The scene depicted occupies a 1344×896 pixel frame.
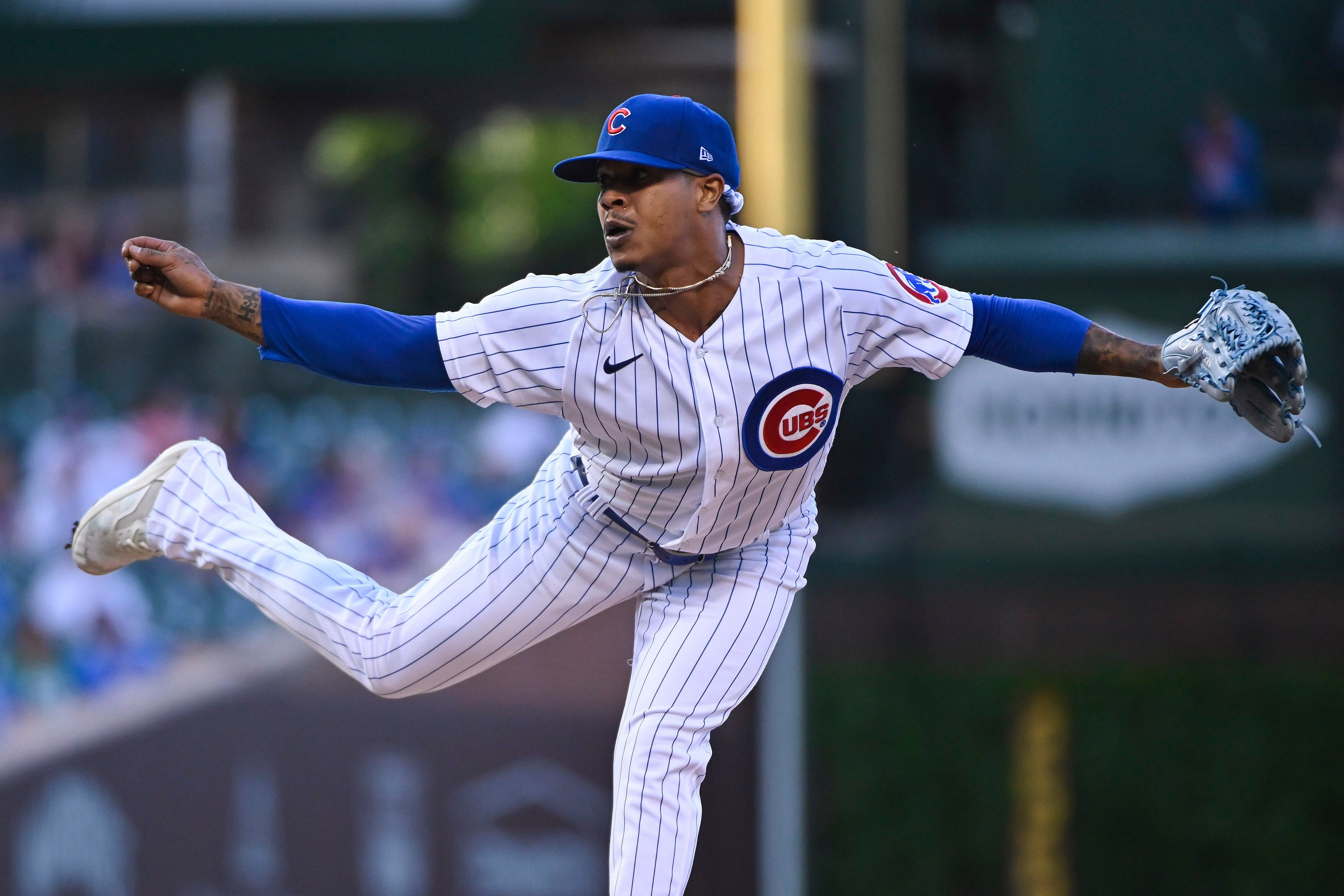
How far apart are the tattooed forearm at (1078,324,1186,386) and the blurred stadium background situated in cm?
471

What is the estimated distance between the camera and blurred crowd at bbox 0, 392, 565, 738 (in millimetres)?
8070

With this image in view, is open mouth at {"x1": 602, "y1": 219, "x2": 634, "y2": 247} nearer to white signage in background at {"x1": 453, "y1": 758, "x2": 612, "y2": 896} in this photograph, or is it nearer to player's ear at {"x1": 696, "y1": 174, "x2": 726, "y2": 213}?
player's ear at {"x1": 696, "y1": 174, "x2": 726, "y2": 213}

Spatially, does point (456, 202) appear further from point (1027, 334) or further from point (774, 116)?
point (1027, 334)

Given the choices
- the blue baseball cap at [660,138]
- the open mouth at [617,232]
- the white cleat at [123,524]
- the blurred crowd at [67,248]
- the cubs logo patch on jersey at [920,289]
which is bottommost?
the white cleat at [123,524]

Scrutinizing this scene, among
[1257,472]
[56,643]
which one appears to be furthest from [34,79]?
→ [1257,472]

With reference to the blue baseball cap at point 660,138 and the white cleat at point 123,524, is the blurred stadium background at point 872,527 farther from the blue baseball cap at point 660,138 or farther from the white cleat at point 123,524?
the blue baseball cap at point 660,138

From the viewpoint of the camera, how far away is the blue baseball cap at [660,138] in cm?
304

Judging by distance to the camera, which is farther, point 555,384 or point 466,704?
point 466,704

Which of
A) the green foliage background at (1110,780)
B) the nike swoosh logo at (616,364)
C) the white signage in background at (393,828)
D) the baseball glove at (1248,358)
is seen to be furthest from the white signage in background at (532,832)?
the baseball glove at (1248,358)

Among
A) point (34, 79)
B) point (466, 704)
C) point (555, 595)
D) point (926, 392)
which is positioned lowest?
point (466, 704)

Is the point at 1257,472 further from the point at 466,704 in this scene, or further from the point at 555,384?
the point at 555,384

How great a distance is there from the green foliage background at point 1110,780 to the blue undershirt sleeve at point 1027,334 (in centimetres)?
576

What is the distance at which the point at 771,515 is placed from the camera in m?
3.40

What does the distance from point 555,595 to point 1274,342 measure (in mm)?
1597
